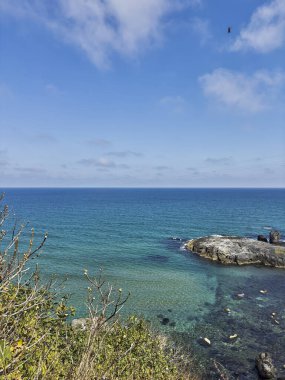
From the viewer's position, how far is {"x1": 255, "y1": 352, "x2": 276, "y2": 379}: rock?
85.7ft

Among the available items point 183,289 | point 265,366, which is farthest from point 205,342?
point 183,289

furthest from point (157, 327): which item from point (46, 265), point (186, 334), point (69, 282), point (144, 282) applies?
point (46, 265)

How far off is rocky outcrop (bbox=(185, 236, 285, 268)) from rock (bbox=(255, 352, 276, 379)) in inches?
1402

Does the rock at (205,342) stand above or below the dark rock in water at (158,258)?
below

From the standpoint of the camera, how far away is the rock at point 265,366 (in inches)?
1028

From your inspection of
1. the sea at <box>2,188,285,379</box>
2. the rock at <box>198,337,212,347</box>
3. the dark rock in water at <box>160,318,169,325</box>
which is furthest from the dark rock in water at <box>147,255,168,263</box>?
the rock at <box>198,337,212,347</box>

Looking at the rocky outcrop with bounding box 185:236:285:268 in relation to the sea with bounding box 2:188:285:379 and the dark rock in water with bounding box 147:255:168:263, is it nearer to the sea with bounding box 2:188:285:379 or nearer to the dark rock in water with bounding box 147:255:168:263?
the sea with bounding box 2:188:285:379

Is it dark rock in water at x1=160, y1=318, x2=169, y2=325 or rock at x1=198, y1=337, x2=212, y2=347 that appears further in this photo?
dark rock in water at x1=160, y1=318, x2=169, y2=325

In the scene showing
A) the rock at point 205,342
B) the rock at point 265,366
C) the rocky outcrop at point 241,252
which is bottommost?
the rock at point 205,342

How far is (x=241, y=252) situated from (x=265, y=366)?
39.0 m

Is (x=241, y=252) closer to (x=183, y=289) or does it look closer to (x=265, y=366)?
(x=183, y=289)

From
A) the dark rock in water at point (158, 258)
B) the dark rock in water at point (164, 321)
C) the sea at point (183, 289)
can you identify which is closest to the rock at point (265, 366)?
the sea at point (183, 289)

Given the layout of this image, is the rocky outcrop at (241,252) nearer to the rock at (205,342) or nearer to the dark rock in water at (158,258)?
the dark rock in water at (158,258)

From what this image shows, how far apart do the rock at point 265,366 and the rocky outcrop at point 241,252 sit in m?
35.6
